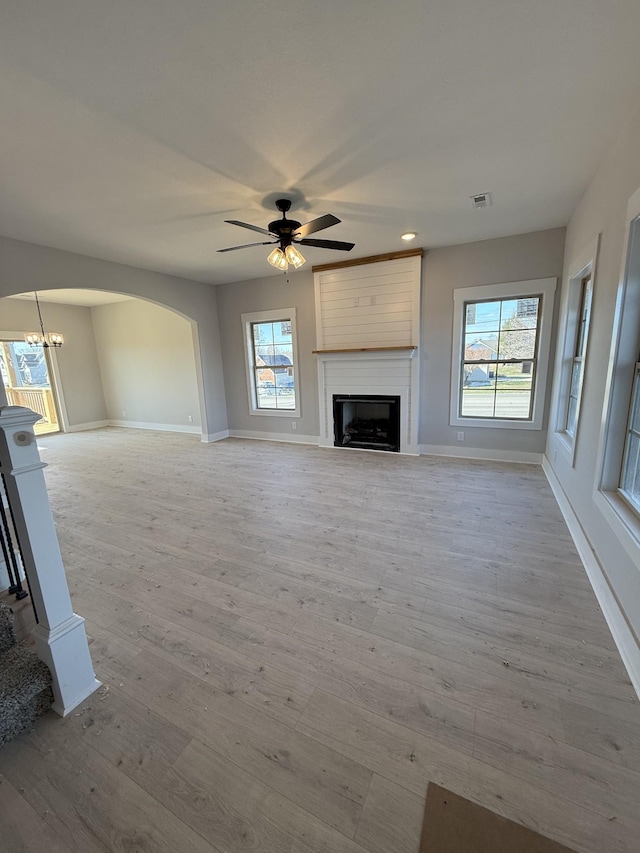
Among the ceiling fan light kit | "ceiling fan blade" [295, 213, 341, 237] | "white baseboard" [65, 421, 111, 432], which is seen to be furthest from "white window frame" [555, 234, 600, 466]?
"white baseboard" [65, 421, 111, 432]

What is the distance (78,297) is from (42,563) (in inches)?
292

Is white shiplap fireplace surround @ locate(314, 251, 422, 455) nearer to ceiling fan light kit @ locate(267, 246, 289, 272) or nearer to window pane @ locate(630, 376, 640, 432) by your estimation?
ceiling fan light kit @ locate(267, 246, 289, 272)

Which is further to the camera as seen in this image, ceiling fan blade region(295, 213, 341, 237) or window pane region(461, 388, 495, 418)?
window pane region(461, 388, 495, 418)

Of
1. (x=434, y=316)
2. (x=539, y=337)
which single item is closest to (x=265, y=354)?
(x=434, y=316)

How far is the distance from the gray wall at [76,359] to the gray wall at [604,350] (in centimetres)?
920

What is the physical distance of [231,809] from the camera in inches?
45.2

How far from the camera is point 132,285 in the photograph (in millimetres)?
4941

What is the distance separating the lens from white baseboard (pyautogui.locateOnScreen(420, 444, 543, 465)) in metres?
4.50

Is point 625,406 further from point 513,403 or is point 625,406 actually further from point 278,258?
point 278,258

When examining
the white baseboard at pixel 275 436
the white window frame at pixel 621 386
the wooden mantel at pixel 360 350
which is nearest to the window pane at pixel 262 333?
the wooden mantel at pixel 360 350

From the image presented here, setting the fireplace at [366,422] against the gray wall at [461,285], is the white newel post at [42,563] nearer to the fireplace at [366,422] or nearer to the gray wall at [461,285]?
the fireplace at [366,422]

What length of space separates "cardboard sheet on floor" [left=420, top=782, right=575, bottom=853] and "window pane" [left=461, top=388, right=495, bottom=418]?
4.22 metres

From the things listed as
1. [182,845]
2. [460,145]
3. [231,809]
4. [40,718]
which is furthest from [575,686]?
[460,145]

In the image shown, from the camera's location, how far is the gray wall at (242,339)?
5.56 m
